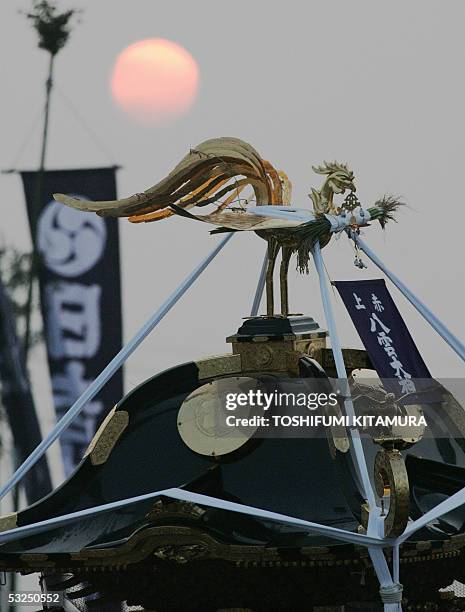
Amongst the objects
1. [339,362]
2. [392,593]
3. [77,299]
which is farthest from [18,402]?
[392,593]

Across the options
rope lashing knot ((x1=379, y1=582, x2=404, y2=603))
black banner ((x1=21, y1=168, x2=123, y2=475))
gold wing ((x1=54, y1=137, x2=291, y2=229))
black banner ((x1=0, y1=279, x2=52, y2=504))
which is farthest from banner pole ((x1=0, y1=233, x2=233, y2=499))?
black banner ((x1=0, y1=279, x2=52, y2=504))

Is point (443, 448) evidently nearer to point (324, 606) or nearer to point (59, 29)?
point (324, 606)

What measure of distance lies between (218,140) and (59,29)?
821 cm

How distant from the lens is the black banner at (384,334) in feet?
50.2

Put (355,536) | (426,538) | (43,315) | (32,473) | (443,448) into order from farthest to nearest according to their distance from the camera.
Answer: (32,473) < (43,315) < (443,448) < (426,538) < (355,536)

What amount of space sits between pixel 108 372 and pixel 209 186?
101 inches

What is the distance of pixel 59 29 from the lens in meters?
24.5

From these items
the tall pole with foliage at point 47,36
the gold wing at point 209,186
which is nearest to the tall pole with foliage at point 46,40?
the tall pole with foliage at point 47,36

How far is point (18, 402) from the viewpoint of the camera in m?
24.1

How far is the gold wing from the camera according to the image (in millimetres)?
17172

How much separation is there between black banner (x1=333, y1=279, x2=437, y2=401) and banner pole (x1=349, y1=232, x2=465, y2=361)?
0.50 m

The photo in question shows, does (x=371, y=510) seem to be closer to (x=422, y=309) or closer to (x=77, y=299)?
(x=422, y=309)

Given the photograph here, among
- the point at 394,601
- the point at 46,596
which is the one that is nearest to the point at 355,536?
the point at 394,601

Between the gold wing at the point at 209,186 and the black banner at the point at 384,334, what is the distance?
68.9 inches
